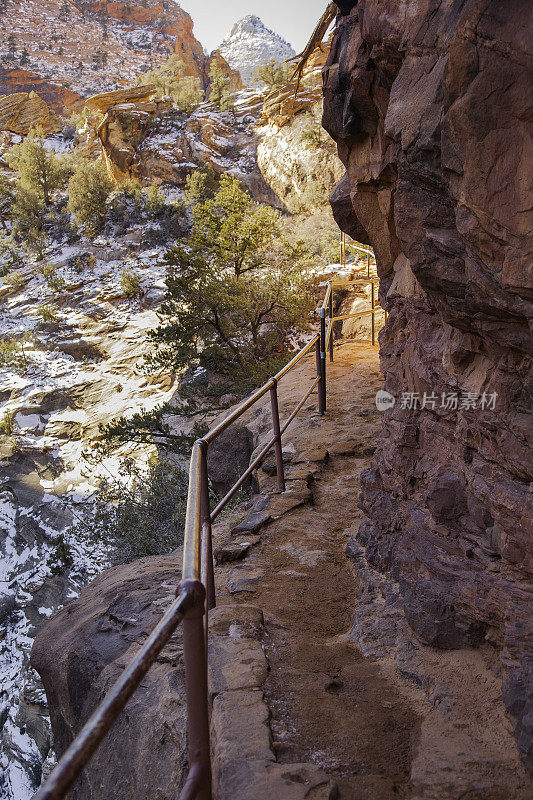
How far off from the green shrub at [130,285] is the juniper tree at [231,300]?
741 centimetres

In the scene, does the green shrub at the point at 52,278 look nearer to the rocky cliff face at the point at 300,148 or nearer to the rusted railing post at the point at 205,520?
the rocky cliff face at the point at 300,148

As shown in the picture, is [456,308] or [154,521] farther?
[154,521]

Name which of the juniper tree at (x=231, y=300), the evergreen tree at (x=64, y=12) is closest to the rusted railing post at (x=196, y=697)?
the juniper tree at (x=231, y=300)

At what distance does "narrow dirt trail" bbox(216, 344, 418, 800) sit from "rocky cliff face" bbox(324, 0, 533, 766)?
0.36 metres

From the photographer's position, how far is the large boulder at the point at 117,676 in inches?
81.0

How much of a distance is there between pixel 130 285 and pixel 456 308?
1868 centimetres

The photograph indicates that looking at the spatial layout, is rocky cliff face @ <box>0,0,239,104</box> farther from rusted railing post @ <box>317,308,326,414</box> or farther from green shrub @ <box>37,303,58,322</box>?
rusted railing post @ <box>317,308,326,414</box>

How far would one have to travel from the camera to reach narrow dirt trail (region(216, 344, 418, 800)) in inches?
70.2

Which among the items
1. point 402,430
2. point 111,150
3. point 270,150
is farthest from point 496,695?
point 111,150

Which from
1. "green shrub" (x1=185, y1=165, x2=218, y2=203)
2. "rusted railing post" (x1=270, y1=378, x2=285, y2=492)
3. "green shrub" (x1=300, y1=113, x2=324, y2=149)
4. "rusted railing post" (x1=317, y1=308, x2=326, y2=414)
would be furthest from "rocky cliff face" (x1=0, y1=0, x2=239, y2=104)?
"rusted railing post" (x1=270, y1=378, x2=285, y2=492)

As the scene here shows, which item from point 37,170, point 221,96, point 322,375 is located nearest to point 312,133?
point 221,96

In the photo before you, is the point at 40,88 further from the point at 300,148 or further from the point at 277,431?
the point at 277,431

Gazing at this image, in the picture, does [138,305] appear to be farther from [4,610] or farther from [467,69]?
[467,69]

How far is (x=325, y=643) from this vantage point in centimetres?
263
